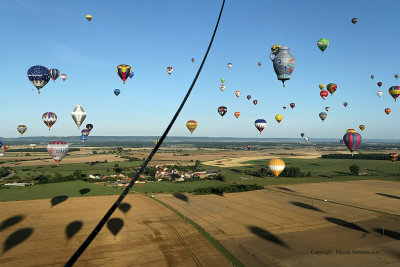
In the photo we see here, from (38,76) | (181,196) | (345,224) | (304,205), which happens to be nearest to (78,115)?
(38,76)

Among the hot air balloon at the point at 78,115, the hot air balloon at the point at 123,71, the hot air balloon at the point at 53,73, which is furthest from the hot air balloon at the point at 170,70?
the hot air balloon at the point at 53,73

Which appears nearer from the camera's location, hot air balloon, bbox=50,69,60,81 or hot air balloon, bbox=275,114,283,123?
hot air balloon, bbox=50,69,60,81

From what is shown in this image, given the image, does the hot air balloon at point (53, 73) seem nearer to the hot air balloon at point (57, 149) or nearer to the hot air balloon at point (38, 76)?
the hot air balloon at point (38, 76)

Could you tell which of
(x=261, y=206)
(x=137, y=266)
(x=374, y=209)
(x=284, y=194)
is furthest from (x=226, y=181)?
(x=137, y=266)

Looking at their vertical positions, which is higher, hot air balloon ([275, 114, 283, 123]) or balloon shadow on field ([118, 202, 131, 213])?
hot air balloon ([275, 114, 283, 123])

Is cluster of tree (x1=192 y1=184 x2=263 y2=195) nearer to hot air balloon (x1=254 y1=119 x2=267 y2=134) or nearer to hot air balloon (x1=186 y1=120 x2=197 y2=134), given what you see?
hot air balloon (x1=254 y1=119 x2=267 y2=134)

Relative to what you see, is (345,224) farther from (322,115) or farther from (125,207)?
(322,115)

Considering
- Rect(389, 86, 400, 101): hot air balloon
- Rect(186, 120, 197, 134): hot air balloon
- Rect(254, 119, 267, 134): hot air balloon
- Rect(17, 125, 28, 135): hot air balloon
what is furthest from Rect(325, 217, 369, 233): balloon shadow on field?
Rect(17, 125, 28, 135): hot air balloon

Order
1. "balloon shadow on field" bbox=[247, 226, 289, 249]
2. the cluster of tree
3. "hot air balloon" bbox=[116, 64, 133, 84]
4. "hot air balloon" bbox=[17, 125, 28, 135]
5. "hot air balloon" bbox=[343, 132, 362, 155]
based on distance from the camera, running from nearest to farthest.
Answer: "balloon shadow on field" bbox=[247, 226, 289, 249] → "hot air balloon" bbox=[116, 64, 133, 84] → "hot air balloon" bbox=[343, 132, 362, 155] → the cluster of tree → "hot air balloon" bbox=[17, 125, 28, 135]
